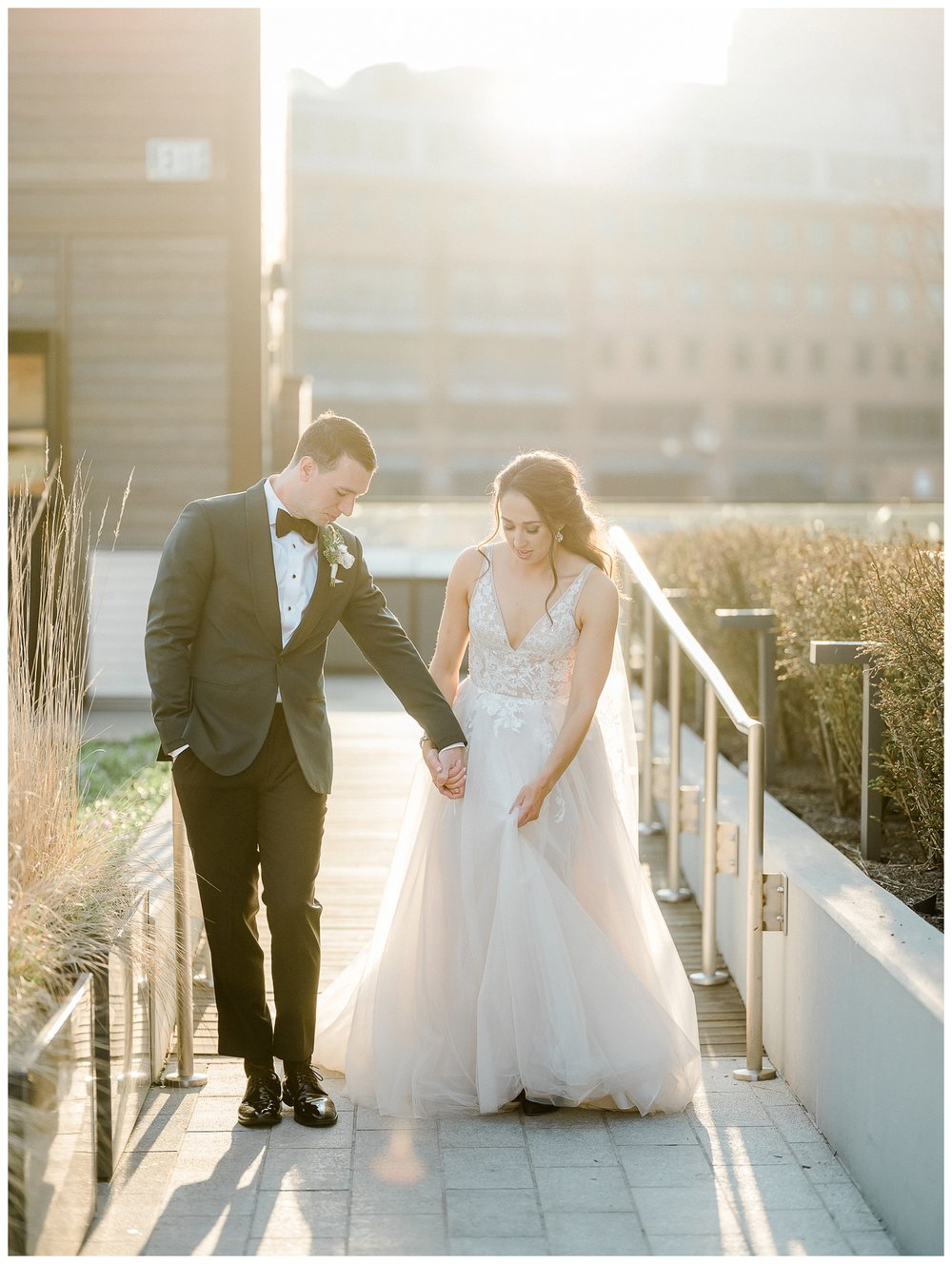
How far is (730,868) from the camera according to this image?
4.72 metres

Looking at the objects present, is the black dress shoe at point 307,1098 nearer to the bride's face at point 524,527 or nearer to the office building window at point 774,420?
the bride's face at point 524,527

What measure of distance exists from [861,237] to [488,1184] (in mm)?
78682

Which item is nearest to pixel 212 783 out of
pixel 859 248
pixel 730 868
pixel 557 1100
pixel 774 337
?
pixel 557 1100

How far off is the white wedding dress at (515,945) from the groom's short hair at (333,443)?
0.67 m

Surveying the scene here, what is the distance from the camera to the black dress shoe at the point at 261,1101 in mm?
3627

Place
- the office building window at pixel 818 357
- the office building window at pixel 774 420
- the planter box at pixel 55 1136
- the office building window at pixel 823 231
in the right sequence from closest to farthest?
the planter box at pixel 55 1136 < the office building window at pixel 774 420 < the office building window at pixel 818 357 < the office building window at pixel 823 231

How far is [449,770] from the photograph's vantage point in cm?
387

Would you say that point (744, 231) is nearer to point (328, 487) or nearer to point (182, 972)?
point (328, 487)

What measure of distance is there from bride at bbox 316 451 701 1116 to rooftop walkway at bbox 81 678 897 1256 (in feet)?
0.42

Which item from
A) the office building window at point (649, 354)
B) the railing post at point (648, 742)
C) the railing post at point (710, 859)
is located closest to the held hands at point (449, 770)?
the railing post at point (710, 859)

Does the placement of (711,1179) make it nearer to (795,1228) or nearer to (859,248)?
(795,1228)

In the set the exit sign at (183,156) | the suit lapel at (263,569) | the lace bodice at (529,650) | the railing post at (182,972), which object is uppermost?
the exit sign at (183,156)

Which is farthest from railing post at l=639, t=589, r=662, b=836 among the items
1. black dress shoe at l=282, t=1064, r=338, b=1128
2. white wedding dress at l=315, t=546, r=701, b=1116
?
black dress shoe at l=282, t=1064, r=338, b=1128

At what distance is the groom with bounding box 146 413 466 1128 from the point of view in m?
3.56
